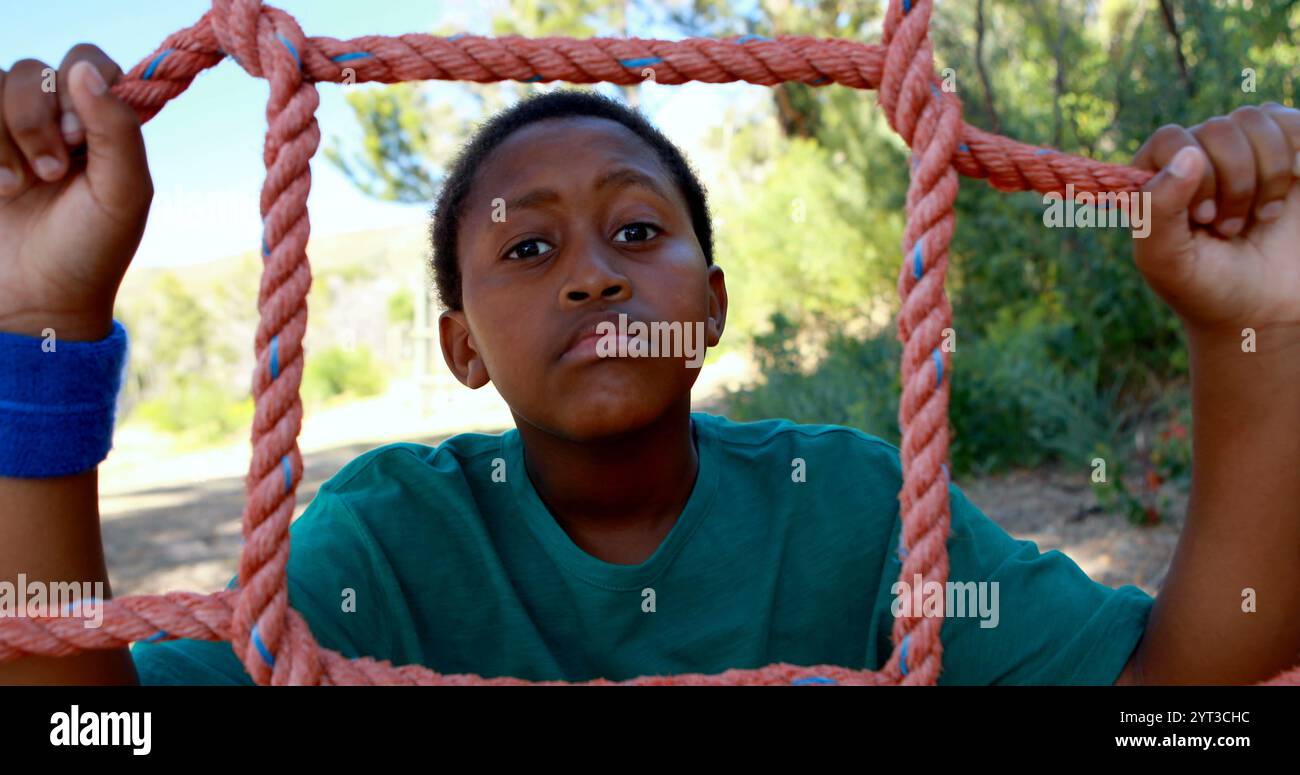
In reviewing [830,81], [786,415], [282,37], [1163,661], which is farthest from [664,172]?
[786,415]

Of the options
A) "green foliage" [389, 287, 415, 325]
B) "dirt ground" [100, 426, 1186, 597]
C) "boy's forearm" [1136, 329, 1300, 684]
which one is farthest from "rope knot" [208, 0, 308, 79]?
"green foliage" [389, 287, 415, 325]

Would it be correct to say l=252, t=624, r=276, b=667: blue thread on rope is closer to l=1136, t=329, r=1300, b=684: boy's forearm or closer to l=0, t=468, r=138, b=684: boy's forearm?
l=0, t=468, r=138, b=684: boy's forearm

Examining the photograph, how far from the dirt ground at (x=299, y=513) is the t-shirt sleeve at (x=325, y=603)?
1.56m

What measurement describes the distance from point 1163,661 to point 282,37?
41.2 inches

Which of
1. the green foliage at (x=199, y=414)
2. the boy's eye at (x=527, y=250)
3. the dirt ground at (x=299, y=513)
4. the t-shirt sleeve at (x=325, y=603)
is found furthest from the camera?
the green foliage at (x=199, y=414)

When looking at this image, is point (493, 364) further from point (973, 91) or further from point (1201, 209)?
point (973, 91)

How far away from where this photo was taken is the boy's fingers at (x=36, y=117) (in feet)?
2.95

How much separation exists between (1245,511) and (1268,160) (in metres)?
0.33

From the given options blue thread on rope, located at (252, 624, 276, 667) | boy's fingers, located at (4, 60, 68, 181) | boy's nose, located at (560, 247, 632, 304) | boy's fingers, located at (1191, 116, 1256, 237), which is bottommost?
blue thread on rope, located at (252, 624, 276, 667)

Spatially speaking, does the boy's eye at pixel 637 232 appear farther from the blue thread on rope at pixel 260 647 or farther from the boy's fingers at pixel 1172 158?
the blue thread on rope at pixel 260 647

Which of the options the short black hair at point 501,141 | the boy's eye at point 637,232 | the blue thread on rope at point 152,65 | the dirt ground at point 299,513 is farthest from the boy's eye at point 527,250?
the dirt ground at point 299,513

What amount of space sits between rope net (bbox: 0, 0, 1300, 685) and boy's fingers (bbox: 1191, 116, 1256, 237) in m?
0.06

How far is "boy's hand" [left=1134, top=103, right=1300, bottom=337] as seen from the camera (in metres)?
0.94

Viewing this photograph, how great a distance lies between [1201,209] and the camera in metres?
0.95
